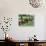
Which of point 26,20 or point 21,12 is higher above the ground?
point 21,12

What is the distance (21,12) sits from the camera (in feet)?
15.5

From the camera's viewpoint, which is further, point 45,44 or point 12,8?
point 12,8

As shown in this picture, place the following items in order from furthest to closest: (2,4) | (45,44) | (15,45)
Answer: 1. (2,4)
2. (45,44)
3. (15,45)

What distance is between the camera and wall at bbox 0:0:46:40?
4660 millimetres

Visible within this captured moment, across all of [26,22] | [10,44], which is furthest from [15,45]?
[26,22]

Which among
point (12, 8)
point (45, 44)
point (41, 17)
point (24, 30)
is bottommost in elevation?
point (45, 44)

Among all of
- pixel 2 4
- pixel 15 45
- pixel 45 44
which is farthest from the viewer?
pixel 2 4

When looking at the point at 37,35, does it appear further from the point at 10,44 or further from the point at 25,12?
the point at 10,44

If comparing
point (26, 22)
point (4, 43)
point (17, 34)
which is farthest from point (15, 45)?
point (26, 22)

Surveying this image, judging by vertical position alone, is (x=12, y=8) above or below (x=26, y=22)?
above

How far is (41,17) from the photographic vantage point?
477cm

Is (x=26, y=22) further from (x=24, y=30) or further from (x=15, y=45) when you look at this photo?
(x=15, y=45)

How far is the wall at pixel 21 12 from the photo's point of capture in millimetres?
4660

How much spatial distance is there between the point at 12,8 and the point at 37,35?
4.13 ft
